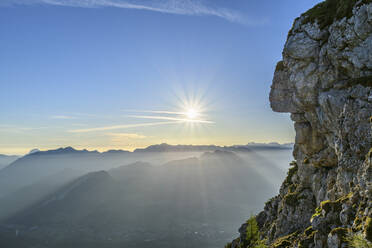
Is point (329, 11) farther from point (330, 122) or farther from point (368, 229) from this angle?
point (368, 229)

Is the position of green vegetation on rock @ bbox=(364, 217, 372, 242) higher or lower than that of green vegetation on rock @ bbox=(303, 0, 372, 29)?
lower

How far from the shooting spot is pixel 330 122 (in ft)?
122

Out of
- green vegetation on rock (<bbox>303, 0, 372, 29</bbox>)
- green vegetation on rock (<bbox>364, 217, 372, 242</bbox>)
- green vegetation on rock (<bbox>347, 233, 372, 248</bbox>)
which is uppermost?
green vegetation on rock (<bbox>303, 0, 372, 29</bbox>)

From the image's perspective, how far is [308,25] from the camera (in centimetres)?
4262

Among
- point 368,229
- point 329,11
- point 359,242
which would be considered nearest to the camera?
point 359,242

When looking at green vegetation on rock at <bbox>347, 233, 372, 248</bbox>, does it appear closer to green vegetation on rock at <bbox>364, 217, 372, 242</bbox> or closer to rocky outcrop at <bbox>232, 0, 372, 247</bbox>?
green vegetation on rock at <bbox>364, 217, 372, 242</bbox>

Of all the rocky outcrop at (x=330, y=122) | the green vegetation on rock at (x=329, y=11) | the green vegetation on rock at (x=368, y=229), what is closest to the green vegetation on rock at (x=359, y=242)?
the green vegetation on rock at (x=368, y=229)

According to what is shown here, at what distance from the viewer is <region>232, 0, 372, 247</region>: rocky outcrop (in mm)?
29069

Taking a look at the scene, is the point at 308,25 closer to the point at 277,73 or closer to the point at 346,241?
the point at 277,73

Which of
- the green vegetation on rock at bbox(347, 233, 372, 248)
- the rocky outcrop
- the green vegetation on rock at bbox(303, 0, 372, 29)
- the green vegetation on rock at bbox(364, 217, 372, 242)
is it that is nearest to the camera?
the green vegetation on rock at bbox(347, 233, 372, 248)

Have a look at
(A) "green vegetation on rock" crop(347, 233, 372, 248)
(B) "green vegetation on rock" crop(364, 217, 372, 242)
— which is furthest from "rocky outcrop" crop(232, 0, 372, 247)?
(A) "green vegetation on rock" crop(347, 233, 372, 248)

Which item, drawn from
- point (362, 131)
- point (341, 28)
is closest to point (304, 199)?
point (362, 131)

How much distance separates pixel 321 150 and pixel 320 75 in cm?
1507

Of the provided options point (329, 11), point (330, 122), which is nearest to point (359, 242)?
point (330, 122)
